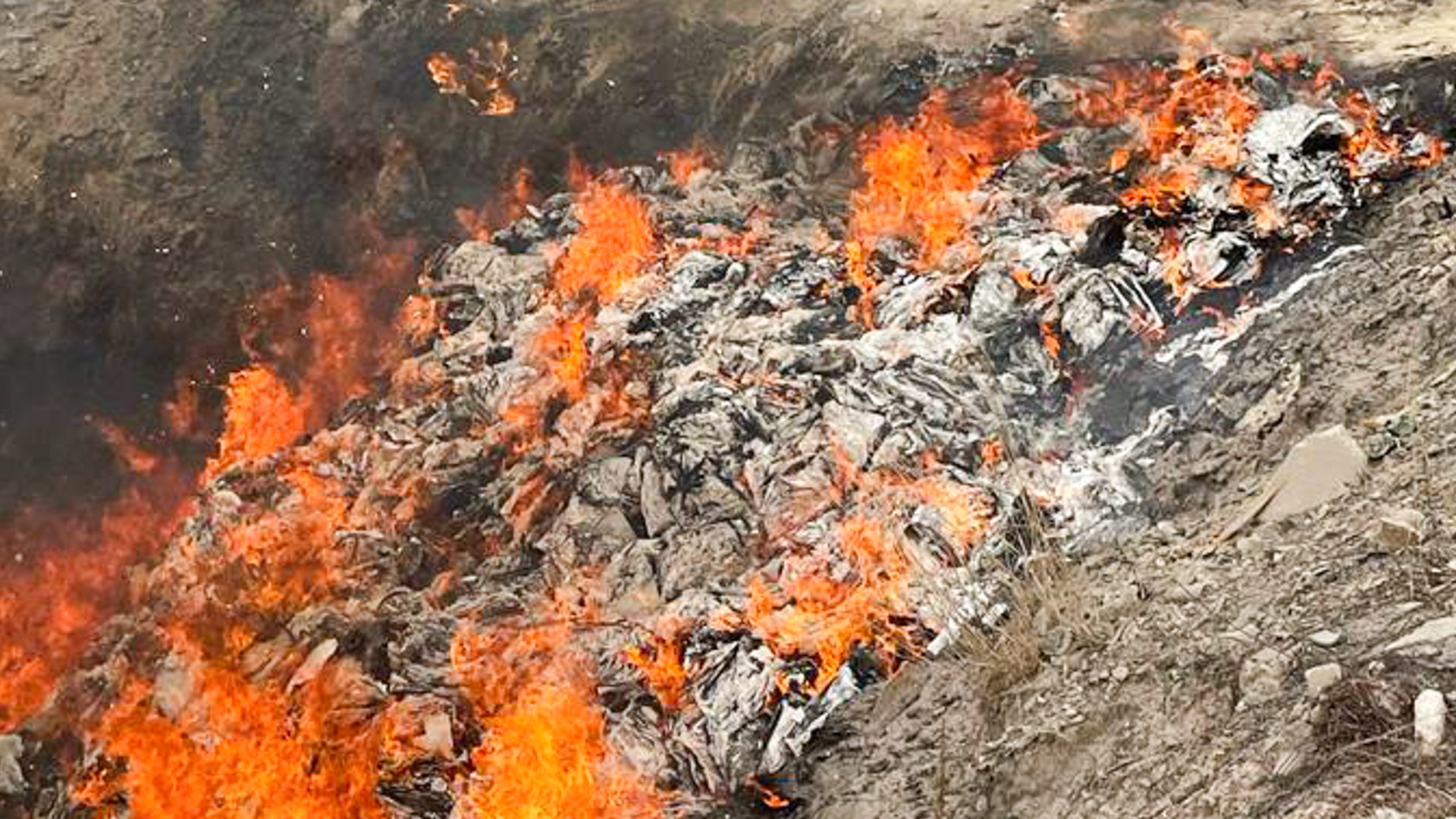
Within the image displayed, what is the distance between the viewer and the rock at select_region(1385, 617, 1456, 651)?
11.8 feet

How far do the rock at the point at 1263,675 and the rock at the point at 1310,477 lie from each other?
1.23 metres

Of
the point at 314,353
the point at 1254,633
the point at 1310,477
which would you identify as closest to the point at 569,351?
the point at 314,353

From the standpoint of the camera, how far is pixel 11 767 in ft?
22.9

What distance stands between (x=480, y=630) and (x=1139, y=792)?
4.14 m

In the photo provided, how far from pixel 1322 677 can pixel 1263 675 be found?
300mm

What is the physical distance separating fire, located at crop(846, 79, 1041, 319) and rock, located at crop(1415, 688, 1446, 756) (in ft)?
17.0

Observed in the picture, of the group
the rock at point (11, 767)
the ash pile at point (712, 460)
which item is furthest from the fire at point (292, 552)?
the rock at point (11, 767)

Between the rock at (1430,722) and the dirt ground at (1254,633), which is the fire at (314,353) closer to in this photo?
the dirt ground at (1254,633)

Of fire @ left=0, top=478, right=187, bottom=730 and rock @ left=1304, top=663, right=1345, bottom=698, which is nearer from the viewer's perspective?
rock @ left=1304, top=663, right=1345, bottom=698

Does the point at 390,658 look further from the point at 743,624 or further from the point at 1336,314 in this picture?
the point at 1336,314

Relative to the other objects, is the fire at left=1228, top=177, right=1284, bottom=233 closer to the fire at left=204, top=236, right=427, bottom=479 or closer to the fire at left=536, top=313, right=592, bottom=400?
the fire at left=536, top=313, right=592, bottom=400

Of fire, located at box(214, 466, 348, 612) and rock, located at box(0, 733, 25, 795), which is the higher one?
fire, located at box(214, 466, 348, 612)

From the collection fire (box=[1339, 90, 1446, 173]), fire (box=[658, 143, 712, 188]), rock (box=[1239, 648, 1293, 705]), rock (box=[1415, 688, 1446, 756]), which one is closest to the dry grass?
rock (box=[1239, 648, 1293, 705])

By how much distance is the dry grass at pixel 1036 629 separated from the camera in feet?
16.8
